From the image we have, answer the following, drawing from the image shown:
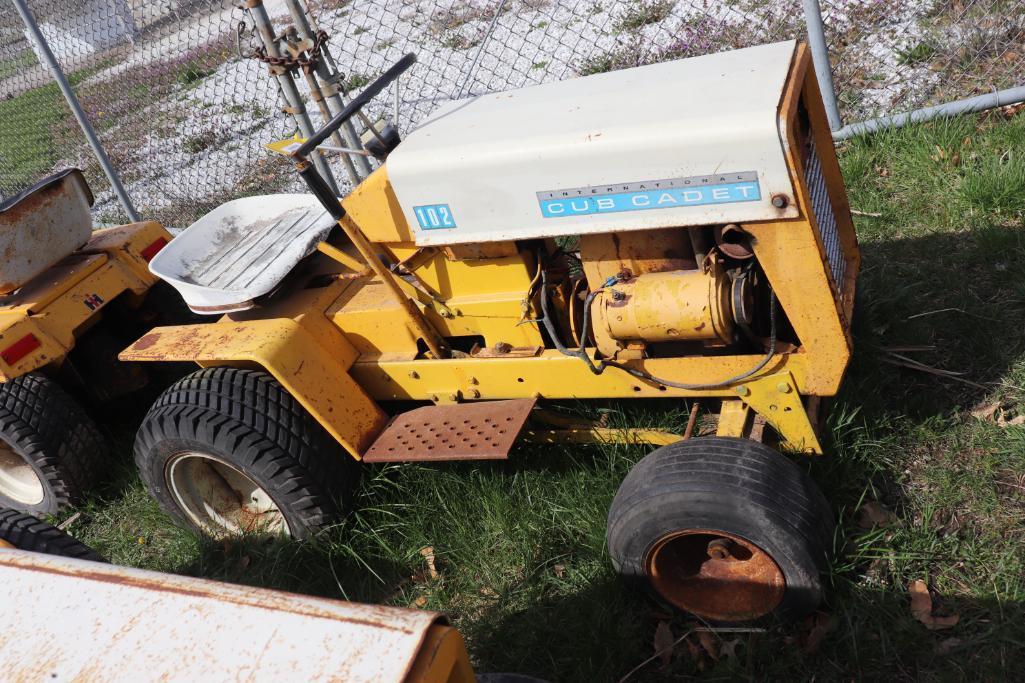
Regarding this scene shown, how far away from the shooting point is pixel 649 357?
9.84 feet

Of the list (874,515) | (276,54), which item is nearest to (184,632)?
A: (874,515)

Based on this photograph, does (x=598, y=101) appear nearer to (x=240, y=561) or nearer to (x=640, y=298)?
(x=640, y=298)

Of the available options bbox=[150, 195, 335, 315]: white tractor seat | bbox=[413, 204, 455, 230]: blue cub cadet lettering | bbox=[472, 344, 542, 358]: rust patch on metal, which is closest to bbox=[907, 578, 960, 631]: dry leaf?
bbox=[472, 344, 542, 358]: rust patch on metal

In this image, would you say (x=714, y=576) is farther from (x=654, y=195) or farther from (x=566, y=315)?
(x=654, y=195)

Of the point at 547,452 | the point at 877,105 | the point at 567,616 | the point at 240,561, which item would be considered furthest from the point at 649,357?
the point at 877,105

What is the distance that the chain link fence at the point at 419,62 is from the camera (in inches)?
206

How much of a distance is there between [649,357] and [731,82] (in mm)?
938

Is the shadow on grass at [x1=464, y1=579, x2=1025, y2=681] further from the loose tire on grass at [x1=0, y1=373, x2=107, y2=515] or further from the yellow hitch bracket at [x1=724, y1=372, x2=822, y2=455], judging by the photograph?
the loose tire on grass at [x1=0, y1=373, x2=107, y2=515]

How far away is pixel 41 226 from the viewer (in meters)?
4.02

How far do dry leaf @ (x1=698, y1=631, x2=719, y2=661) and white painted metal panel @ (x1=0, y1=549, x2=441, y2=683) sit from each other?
1.39 metres

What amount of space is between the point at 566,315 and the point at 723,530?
0.98 metres

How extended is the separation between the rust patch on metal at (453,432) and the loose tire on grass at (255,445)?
22cm

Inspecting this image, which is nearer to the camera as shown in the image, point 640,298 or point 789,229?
point 789,229

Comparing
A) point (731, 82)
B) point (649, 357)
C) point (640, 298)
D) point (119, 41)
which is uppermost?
point (119, 41)
